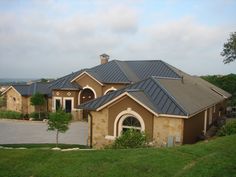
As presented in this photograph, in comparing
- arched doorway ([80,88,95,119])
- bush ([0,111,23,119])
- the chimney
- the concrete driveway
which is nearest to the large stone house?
Answer: the concrete driveway

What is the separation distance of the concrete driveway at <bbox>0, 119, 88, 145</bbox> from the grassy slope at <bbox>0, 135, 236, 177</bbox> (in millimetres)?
10821

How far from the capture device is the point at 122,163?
9555 mm

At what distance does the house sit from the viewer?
34.7 m

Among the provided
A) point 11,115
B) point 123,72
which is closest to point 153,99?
point 123,72

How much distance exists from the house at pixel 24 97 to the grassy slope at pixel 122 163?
2386 cm

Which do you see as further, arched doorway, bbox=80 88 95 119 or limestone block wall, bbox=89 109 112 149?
arched doorway, bbox=80 88 95 119

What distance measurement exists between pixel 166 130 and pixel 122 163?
765cm

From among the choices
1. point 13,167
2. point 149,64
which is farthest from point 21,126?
point 13,167

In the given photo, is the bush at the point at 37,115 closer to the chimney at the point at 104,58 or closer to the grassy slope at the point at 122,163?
the chimney at the point at 104,58

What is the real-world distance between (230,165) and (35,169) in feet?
20.6

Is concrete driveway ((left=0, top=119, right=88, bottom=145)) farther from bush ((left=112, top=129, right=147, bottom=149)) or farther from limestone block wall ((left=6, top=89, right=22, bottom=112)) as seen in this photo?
bush ((left=112, top=129, right=147, bottom=149))

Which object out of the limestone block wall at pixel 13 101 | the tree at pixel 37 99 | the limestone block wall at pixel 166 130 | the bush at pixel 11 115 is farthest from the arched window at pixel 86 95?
the limestone block wall at pixel 166 130

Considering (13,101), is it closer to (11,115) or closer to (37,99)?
(11,115)

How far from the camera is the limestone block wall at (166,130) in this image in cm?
1645
